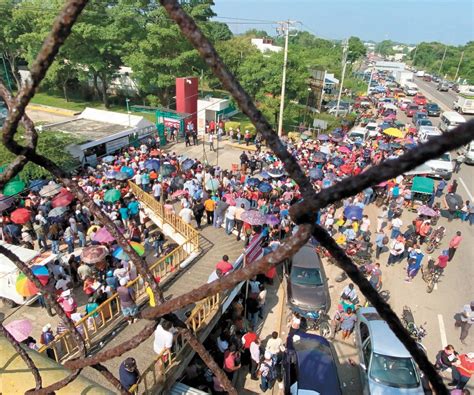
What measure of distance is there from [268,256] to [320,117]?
37.1 metres

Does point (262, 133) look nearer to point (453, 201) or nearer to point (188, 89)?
point (453, 201)

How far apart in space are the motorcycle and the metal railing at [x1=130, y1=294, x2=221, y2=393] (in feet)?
18.7

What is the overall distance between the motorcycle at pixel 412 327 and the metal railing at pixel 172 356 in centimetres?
571

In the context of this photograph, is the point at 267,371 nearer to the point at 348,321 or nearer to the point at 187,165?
the point at 348,321

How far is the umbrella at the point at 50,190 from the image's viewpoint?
15.4 metres

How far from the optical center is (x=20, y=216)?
1366cm

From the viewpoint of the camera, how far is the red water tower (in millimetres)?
29578

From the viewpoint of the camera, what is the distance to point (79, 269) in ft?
37.8

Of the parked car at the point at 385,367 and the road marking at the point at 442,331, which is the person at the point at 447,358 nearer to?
the parked car at the point at 385,367

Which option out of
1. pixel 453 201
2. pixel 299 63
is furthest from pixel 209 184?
pixel 299 63

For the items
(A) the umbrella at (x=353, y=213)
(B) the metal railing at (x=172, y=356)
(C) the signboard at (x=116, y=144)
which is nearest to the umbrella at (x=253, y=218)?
(B) the metal railing at (x=172, y=356)

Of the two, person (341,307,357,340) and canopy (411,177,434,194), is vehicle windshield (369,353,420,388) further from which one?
canopy (411,177,434,194)

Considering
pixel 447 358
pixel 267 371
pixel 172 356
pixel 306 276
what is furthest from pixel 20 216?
pixel 447 358

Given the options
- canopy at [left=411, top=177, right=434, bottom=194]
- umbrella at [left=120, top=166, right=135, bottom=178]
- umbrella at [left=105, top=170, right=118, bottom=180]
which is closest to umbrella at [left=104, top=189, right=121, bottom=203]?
umbrella at [left=105, top=170, right=118, bottom=180]
